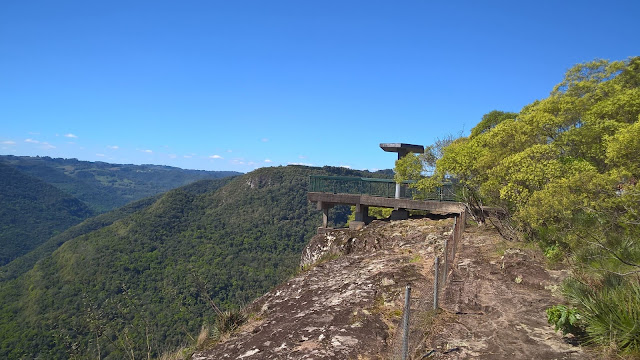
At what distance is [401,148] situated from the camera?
66.6ft

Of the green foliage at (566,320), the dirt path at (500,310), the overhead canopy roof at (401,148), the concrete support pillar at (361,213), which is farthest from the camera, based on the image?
the overhead canopy roof at (401,148)

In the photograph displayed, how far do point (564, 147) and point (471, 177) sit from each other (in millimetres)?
2987

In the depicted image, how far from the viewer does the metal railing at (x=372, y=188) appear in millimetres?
18688

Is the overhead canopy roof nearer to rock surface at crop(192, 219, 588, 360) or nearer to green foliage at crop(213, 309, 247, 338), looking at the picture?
rock surface at crop(192, 219, 588, 360)

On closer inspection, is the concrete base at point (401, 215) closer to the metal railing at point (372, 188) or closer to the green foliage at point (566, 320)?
the metal railing at point (372, 188)

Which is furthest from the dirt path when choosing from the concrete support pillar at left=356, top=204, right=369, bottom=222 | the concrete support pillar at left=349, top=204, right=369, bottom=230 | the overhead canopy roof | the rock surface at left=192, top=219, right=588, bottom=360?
the overhead canopy roof

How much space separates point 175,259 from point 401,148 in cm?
8902

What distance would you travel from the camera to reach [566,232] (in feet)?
28.9

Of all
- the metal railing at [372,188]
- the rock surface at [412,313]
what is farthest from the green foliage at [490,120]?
the rock surface at [412,313]

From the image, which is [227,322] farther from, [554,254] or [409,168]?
[409,168]

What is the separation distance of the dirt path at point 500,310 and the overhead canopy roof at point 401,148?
10899mm

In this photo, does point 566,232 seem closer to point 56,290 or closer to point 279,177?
point 56,290

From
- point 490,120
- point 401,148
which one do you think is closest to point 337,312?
point 401,148

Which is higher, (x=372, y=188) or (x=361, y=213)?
(x=372, y=188)
